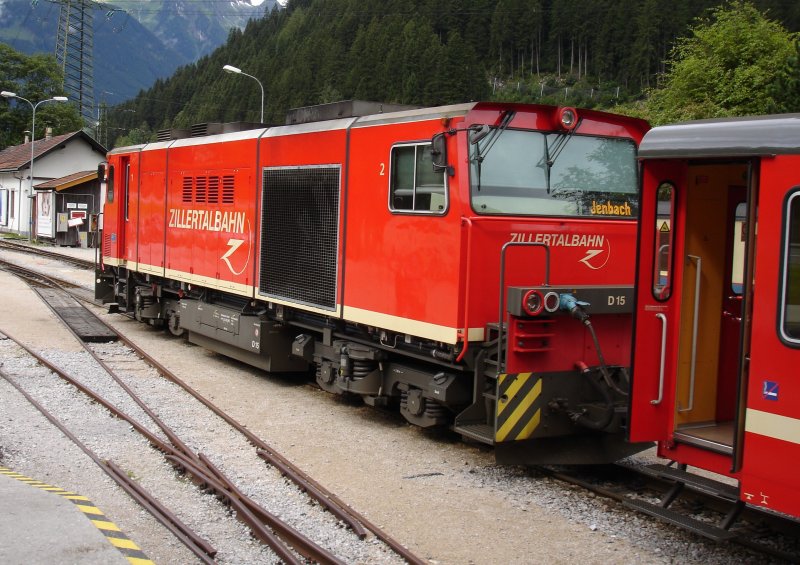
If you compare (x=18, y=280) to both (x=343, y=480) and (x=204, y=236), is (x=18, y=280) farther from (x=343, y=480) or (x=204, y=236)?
(x=343, y=480)

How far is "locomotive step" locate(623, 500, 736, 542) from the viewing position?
17.0 feet

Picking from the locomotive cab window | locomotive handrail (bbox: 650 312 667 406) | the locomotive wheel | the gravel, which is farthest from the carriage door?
the locomotive wheel

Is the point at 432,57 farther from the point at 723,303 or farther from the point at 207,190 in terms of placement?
the point at 723,303

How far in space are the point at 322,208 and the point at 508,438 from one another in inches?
151

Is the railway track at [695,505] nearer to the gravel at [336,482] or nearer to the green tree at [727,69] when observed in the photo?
the gravel at [336,482]

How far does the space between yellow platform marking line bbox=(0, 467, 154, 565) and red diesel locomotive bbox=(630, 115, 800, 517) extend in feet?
10.9

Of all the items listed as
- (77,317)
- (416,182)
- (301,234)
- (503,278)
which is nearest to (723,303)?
(503,278)

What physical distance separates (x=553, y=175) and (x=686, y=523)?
370 cm

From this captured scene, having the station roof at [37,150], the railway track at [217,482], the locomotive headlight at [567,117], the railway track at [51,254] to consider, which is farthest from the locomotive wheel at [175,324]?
the station roof at [37,150]

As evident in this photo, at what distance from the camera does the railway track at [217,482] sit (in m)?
5.74

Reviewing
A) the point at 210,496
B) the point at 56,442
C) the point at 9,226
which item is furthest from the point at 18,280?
the point at 9,226

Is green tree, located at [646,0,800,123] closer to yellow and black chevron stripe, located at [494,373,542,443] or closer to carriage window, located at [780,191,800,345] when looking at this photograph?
yellow and black chevron stripe, located at [494,373,542,443]

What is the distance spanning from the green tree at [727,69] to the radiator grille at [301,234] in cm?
3171

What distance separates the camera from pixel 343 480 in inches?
291
